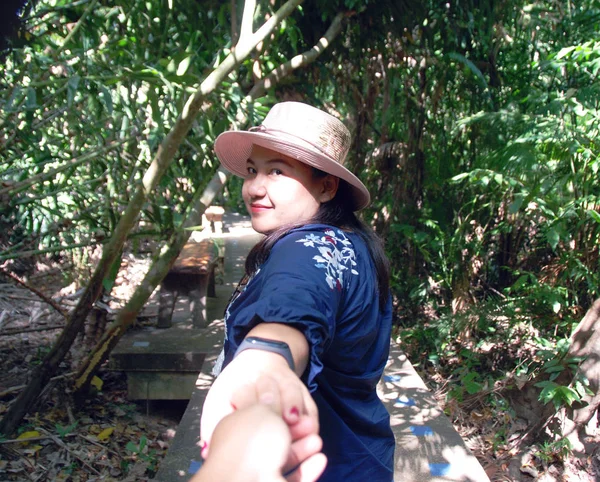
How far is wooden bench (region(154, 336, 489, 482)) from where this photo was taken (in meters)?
2.99

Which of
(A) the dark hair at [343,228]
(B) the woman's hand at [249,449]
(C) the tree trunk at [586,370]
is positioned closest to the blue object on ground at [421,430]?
(C) the tree trunk at [586,370]

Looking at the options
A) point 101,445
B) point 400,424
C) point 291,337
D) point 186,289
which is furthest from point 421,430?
point 291,337

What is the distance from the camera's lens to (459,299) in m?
5.52

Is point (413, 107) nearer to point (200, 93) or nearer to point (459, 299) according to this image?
point (459, 299)

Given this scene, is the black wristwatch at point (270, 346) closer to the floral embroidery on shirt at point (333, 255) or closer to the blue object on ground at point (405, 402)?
the floral embroidery on shirt at point (333, 255)

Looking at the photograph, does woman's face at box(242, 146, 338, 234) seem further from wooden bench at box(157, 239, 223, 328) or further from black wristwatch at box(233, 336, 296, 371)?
wooden bench at box(157, 239, 223, 328)

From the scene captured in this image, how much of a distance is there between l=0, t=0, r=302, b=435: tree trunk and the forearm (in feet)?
6.84

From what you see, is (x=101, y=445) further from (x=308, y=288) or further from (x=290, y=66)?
(x=308, y=288)

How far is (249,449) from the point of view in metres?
0.71

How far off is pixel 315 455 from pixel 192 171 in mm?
3852

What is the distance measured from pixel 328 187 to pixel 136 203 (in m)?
1.91

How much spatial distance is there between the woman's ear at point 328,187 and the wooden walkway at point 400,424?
6.00 ft

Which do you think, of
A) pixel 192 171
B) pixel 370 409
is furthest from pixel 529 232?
pixel 370 409

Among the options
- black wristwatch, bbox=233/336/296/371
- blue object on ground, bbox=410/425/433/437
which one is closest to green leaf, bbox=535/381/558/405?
blue object on ground, bbox=410/425/433/437
